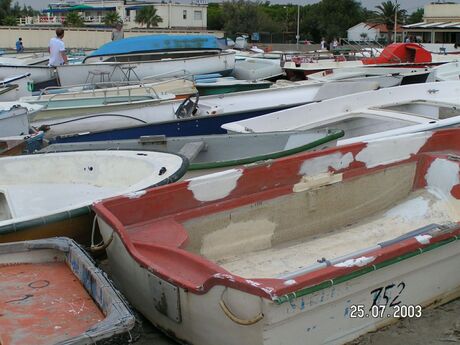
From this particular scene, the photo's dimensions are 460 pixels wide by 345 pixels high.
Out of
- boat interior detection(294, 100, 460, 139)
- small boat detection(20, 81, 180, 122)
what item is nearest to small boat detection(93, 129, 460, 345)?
boat interior detection(294, 100, 460, 139)

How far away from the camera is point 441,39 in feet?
156

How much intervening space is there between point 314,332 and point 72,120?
6.01 meters

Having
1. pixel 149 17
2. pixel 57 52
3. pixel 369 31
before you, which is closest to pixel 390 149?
pixel 57 52

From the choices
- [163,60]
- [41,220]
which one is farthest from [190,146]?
[163,60]

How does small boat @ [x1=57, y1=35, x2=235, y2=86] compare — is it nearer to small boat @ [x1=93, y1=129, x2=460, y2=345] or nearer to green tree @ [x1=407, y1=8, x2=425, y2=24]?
small boat @ [x1=93, y1=129, x2=460, y2=345]

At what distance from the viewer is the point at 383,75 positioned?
12.6m

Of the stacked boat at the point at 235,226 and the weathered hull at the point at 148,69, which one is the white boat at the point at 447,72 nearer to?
the stacked boat at the point at 235,226

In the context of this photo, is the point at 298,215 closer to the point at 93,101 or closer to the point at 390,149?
the point at 390,149

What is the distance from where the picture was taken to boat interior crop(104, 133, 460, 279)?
171 inches

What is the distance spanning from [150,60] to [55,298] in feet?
37.9

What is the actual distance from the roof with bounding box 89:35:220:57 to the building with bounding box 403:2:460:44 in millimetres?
34303

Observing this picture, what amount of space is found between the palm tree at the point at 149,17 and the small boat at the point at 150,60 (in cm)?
5851

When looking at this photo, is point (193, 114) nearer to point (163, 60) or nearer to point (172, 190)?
point (172, 190)

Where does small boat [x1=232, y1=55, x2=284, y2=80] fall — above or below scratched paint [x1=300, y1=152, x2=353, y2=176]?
above
